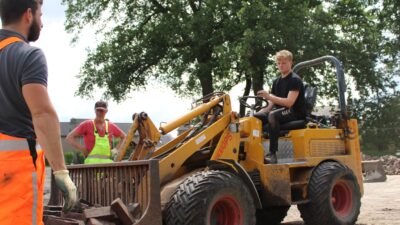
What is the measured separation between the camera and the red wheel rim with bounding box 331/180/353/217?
7.84 m

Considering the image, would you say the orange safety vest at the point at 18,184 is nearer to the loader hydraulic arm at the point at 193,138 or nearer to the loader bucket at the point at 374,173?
the loader hydraulic arm at the point at 193,138

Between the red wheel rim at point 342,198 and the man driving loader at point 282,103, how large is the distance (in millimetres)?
1062

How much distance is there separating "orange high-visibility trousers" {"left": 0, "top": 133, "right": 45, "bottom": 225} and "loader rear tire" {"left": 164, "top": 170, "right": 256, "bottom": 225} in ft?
9.63

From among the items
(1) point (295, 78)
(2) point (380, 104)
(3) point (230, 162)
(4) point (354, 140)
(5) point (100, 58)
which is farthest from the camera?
(2) point (380, 104)

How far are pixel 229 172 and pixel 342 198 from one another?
2275 mm

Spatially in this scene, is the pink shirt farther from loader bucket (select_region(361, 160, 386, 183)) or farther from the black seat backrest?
loader bucket (select_region(361, 160, 386, 183))

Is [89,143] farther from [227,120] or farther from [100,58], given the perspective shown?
[100,58]

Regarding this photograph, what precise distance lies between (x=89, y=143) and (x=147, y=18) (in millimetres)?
22865

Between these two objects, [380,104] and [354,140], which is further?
[380,104]

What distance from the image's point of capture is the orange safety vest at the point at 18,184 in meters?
2.78

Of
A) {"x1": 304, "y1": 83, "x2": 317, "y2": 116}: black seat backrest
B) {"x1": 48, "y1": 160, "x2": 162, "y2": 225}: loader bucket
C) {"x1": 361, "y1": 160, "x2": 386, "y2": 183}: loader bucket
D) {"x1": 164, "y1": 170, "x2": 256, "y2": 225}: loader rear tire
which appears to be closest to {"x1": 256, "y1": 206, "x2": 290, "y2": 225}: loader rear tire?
{"x1": 304, "y1": 83, "x2": 317, "y2": 116}: black seat backrest

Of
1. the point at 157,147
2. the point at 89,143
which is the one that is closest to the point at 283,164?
the point at 157,147

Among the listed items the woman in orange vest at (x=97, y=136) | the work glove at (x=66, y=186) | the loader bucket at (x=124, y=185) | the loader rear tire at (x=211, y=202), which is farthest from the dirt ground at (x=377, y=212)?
the work glove at (x=66, y=186)

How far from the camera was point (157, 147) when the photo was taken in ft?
22.3
